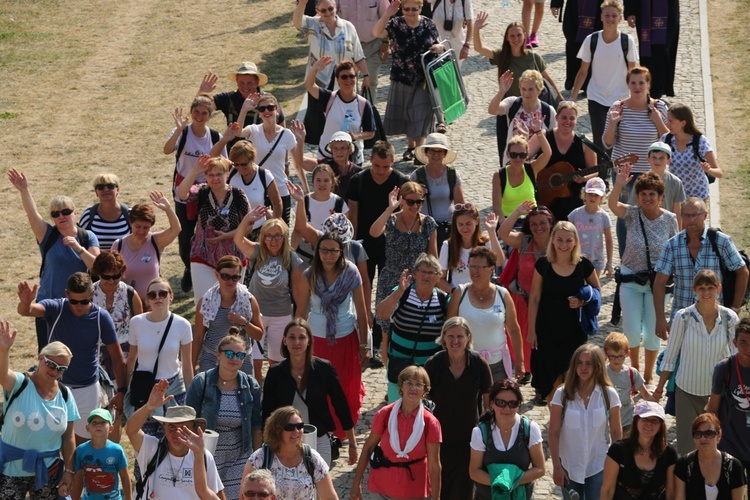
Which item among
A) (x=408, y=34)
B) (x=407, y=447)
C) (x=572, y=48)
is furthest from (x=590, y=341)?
(x=572, y=48)

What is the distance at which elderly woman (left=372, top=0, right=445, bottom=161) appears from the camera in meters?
17.1

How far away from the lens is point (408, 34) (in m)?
17.1

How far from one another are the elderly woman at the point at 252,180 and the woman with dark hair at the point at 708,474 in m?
5.20

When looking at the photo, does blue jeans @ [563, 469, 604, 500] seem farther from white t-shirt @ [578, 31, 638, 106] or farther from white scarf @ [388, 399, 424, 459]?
white t-shirt @ [578, 31, 638, 106]

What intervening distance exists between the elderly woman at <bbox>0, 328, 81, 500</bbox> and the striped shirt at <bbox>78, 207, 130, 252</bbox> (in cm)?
250

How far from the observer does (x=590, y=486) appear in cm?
1090

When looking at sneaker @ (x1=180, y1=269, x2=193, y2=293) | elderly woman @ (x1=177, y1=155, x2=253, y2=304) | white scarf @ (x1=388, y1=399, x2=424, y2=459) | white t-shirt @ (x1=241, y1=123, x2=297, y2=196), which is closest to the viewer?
white scarf @ (x1=388, y1=399, x2=424, y2=459)

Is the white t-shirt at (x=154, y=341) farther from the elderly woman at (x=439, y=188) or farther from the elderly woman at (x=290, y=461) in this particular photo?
the elderly woman at (x=439, y=188)

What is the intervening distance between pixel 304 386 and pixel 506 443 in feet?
5.39

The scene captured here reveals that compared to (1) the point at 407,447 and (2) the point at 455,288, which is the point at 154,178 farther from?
(1) the point at 407,447

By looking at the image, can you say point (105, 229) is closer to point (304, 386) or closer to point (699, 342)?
point (304, 386)

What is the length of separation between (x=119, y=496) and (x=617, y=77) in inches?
329

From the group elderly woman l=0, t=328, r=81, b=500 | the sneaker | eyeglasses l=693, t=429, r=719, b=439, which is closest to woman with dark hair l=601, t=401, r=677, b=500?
eyeglasses l=693, t=429, r=719, b=439

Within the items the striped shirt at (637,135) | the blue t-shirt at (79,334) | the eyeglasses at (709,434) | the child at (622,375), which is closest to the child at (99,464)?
the blue t-shirt at (79,334)
